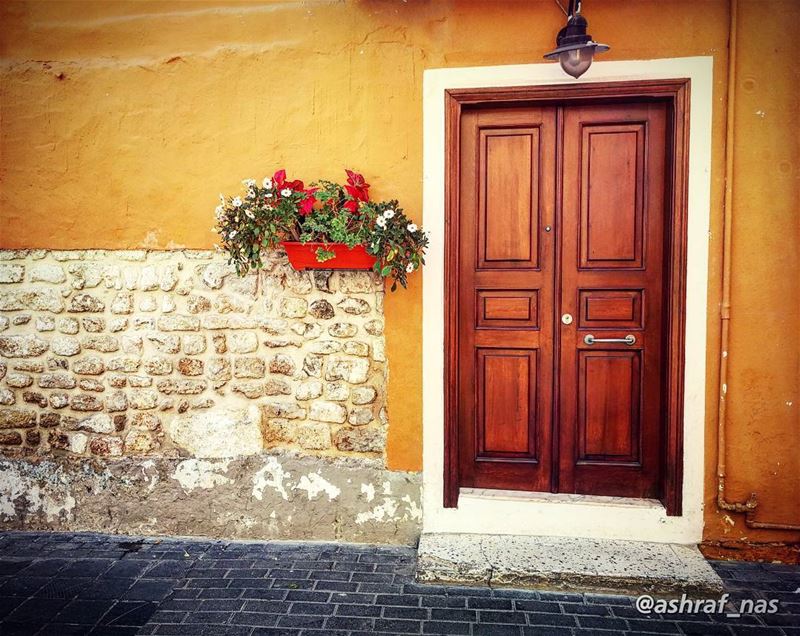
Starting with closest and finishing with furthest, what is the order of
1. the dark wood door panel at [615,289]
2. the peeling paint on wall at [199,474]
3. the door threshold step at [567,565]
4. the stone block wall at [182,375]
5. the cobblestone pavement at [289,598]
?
the cobblestone pavement at [289,598] < the door threshold step at [567,565] < the dark wood door panel at [615,289] < the stone block wall at [182,375] < the peeling paint on wall at [199,474]

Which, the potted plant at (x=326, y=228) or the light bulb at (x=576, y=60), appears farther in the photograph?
the potted plant at (x=326, y=228)

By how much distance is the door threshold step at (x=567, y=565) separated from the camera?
129 inches

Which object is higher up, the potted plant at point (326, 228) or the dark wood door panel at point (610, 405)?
the potted plant at point (326, 228)

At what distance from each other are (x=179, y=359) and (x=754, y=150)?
392 centimetres

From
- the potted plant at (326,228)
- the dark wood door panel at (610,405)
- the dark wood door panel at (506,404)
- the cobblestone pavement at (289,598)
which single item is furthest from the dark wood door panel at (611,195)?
the cobblestone pavement at (289,598)

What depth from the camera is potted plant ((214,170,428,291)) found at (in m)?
3.46

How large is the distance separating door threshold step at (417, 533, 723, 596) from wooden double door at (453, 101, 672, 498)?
388 mm

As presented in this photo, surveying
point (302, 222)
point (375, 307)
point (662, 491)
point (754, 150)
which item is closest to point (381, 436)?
point (375, 307)

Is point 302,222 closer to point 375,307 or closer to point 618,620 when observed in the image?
point 375,307

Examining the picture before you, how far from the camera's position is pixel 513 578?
3352 millimetres

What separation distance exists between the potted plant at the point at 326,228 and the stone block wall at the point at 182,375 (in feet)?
1.01

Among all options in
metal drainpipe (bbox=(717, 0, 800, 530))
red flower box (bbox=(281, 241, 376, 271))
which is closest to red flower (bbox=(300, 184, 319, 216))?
red flower box (bbox=(281, 241, 376, 271))

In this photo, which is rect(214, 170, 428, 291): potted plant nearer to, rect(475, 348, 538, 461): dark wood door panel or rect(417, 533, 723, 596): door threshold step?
rect(475, 348, 538, 461): dark wood door panel

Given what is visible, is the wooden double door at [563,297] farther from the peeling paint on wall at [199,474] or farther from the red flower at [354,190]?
the peeling paint on wall at [199,474]
